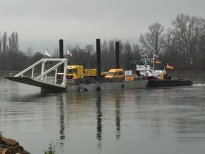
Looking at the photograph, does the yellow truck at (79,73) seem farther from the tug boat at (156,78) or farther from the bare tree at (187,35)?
the bare tree at (187,35)

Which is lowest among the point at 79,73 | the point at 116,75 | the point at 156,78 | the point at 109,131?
the point at 109,131

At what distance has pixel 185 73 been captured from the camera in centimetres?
11244

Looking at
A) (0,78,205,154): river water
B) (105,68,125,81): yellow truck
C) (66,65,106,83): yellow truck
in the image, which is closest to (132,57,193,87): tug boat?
(105,68,125,81): yellow truck

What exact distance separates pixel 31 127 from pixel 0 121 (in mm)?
2986

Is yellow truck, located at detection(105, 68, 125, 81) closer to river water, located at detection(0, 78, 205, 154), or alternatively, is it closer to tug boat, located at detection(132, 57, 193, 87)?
tug boat, located at detection(132, 57, 193, 87)

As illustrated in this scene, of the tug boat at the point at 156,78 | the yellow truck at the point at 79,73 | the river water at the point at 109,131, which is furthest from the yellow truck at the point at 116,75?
the river water at the point at 109,131

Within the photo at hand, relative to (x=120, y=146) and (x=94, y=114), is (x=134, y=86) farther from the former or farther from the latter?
(x=120, y=146)

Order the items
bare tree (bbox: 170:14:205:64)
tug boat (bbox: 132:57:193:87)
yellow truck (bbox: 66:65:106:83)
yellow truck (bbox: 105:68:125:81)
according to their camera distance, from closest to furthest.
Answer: yellow truck (bbox: 66:65:106:83) < yellow truck (bbox: 105:68:125:81) < tug boat (bbox: 132:57:193:87) < bare tree (bbox: 170:14:205:64)

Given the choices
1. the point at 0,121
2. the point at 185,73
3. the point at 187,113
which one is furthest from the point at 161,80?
the point at 185,73

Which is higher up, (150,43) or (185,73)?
(150,43)

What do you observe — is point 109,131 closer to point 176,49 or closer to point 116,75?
Answer: point 116,75

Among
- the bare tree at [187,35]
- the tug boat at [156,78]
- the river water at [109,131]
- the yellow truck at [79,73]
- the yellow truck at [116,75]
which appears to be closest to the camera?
the river water at [109,131]

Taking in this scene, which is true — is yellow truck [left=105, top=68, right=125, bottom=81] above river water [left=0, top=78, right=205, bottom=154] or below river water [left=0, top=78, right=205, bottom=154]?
above

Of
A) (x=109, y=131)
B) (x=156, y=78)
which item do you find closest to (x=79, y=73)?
Answer: (x=156, y=78)
